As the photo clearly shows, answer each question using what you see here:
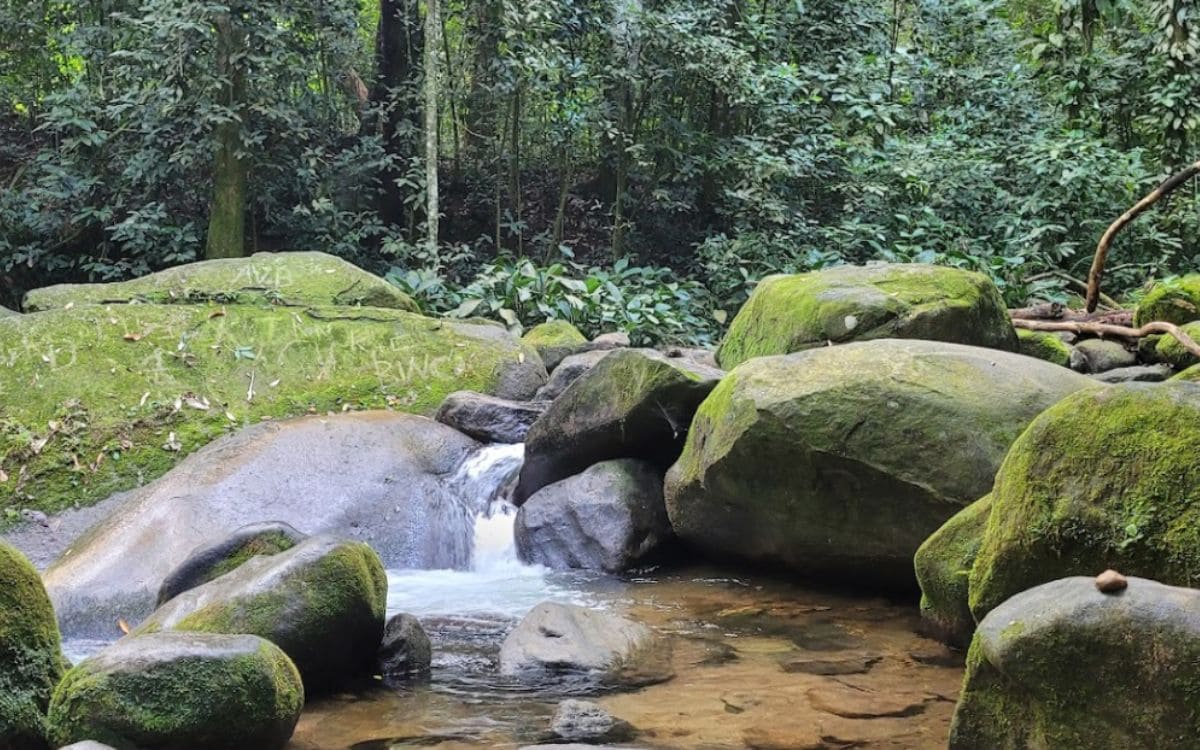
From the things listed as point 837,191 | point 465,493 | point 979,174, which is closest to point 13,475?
point 465,493

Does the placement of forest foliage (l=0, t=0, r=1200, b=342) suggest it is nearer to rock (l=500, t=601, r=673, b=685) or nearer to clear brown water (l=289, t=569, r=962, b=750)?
clear brown water (l=289, t=569, r=962, b=750)

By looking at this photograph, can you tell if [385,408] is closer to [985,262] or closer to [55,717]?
[55,717]

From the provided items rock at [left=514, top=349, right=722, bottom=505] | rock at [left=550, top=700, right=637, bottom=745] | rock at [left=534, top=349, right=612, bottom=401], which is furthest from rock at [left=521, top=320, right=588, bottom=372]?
rock at [left=550, top=700, right=637, bottom=745]

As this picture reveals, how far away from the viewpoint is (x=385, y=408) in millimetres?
8680

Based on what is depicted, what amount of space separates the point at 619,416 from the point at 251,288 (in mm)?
4484

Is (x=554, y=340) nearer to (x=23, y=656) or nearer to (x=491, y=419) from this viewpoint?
(x=491, y=419)

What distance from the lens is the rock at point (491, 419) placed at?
799cm

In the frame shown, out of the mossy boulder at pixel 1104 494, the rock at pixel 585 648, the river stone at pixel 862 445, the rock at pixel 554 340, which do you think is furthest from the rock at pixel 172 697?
the rock at pixel 554 340

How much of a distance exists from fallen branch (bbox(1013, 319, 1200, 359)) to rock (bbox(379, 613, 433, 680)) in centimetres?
465

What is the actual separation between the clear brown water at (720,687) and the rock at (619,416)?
1.26m

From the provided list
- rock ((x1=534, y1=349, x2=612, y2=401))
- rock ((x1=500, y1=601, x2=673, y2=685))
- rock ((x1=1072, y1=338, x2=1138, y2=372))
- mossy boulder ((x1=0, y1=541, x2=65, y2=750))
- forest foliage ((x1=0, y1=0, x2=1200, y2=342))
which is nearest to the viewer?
mossy boulder ((x1=0, y1=541, x2=65, y2=750))

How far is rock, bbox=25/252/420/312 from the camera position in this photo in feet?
30.7

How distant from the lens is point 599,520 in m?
6.61

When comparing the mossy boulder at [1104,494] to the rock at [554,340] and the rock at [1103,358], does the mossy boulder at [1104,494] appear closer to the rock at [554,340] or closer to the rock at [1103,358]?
the rock at [1103,358]
